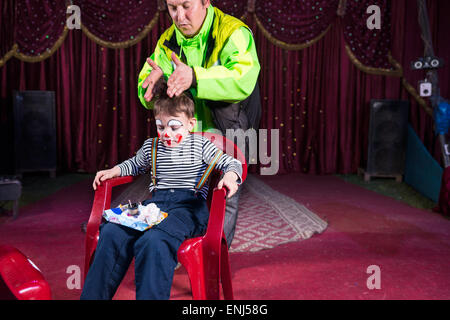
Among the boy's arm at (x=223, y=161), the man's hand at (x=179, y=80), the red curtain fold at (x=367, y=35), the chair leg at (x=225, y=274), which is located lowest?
the chair leg at (x=225, y=274)

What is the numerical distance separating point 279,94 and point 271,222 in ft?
7.82

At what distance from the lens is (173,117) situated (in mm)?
1249

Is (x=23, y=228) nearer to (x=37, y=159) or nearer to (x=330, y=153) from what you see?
(x=37, y=159)

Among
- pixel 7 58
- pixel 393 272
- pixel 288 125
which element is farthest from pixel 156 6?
pixel 393 272

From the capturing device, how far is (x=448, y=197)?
2.76 m

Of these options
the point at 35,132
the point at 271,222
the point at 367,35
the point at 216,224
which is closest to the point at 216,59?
the point at 216,224

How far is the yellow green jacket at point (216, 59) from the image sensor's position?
131 centimetres

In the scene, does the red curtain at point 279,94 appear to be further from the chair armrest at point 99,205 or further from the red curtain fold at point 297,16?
the chair armrest at point 99,205

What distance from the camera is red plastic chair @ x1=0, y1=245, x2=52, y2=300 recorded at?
27.0 inches

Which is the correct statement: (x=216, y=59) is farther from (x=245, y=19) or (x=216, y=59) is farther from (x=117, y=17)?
(x=117, y=17)

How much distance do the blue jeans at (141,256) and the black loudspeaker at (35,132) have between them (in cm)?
356

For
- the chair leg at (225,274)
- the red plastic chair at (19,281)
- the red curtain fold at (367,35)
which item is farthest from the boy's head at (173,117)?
the red curtain fold at (367,35)

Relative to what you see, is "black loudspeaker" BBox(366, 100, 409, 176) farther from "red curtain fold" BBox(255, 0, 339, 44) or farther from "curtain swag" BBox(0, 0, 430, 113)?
"red curtain fold" BBox(255, 0, 339, 44)

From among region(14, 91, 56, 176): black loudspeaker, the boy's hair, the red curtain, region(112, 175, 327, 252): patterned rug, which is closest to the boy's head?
the boy's hair
